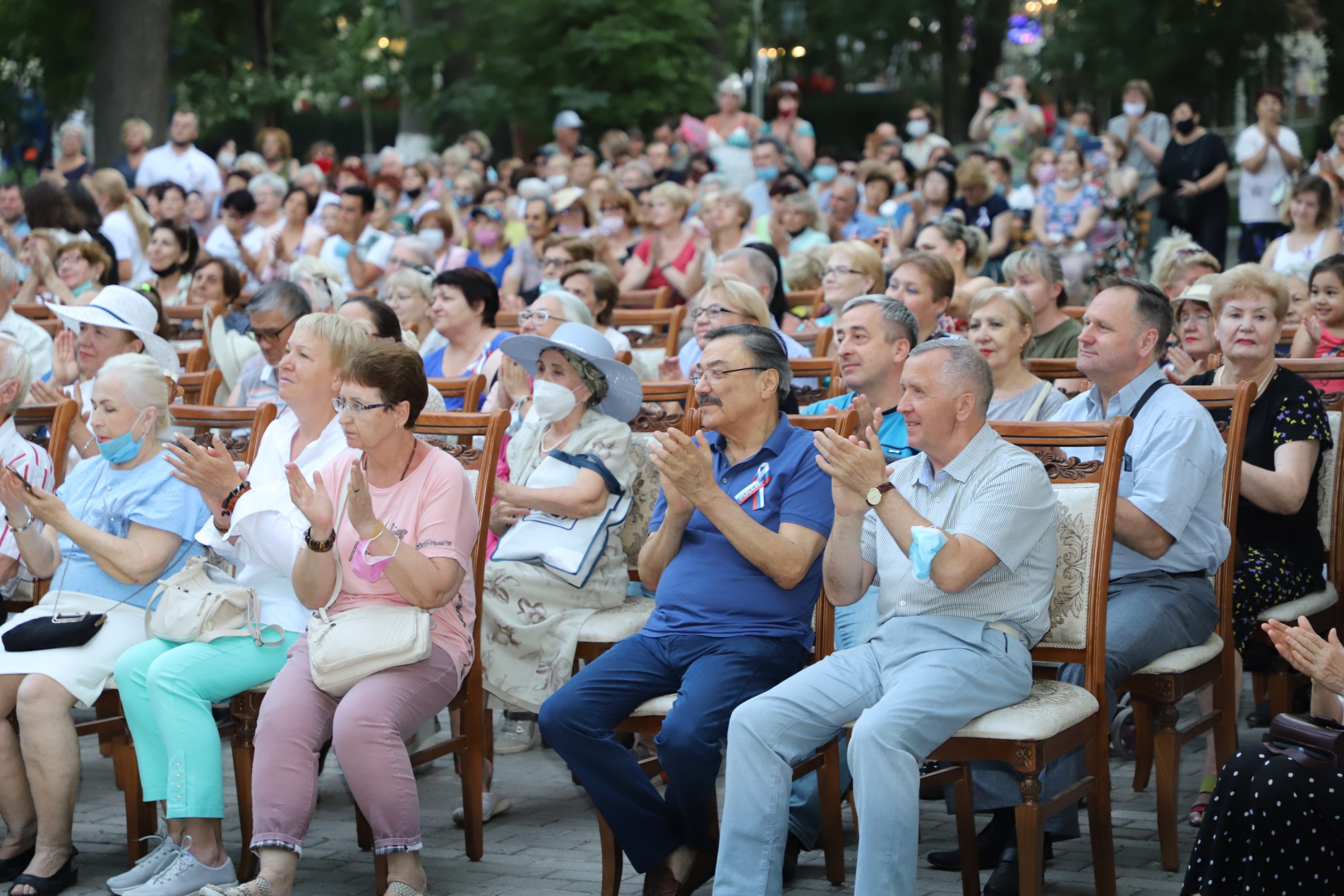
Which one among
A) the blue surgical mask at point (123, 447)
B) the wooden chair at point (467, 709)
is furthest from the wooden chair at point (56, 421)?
the wooden chair at point (467, 709)

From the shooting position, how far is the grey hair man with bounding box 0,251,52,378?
6.49 meters

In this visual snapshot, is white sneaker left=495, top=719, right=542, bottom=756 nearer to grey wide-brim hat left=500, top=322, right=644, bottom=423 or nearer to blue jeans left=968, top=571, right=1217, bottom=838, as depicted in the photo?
grey wide-brim hat left=500, top=322, right=644, bottom=423

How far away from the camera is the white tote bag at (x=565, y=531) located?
4555 mm

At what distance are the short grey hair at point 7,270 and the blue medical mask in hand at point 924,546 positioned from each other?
4633 millimetres

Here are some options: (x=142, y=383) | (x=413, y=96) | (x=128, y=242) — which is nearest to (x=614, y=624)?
(x=142, y=383)

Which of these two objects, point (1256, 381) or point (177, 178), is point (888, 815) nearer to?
point (1256, 381)

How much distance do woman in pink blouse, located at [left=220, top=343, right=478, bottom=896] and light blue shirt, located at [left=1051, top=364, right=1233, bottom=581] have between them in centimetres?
169

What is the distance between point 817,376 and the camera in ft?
17.8

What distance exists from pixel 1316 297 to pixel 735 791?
10.4ft

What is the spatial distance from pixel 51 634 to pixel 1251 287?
3.61 m

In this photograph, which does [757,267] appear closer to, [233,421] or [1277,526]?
[233,421]

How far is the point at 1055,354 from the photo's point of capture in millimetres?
6086

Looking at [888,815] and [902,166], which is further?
[902,166]

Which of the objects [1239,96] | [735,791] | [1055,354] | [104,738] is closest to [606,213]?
[1055,354]
